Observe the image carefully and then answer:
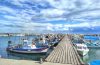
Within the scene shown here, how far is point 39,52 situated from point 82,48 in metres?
12.3

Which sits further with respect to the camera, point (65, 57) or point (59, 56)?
point (59, 56)

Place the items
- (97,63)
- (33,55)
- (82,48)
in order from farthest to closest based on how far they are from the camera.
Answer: (33,55) → (82,48) → (97,63)

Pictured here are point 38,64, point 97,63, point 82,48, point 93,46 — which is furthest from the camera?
point 93,46

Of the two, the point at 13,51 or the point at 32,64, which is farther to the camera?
the point at 13,51

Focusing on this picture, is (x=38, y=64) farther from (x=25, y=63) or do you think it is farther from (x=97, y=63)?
(x=97, y=63)

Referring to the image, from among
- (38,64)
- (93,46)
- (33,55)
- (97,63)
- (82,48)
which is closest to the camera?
(38,64)

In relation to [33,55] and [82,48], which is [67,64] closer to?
[82,48]

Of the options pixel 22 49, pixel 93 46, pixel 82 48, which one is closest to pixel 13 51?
pixel 22 49

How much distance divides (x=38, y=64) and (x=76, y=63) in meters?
4.72

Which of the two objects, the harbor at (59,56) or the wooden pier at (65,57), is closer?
the wooden pier at (65,57)

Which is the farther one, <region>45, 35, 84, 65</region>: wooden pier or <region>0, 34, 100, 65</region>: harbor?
<region>0, 34, 100, 65</region>: harbor

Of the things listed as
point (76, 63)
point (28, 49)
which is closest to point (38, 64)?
point (76, 63)

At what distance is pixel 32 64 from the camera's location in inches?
825

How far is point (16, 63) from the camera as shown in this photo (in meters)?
21.7
